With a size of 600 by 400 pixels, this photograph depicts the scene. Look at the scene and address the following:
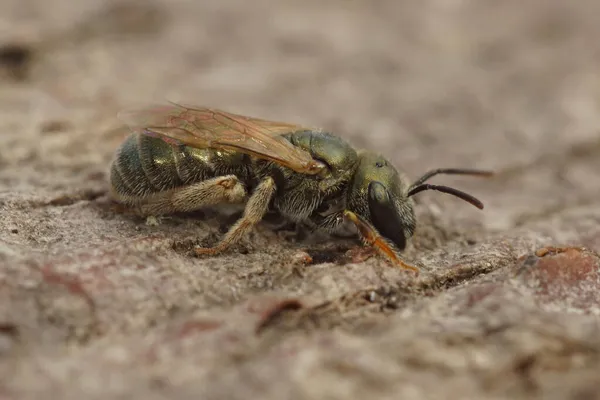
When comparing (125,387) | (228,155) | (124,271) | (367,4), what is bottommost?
(125,387)

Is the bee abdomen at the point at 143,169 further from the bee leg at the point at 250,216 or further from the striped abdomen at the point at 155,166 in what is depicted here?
the bee leg at the point at 250,216

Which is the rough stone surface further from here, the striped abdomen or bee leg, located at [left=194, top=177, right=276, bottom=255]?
the striped abdomen

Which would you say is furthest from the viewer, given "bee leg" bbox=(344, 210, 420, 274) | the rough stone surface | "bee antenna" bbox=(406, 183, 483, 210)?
"bee antenna" bbox=(406, 183, 483, 210)

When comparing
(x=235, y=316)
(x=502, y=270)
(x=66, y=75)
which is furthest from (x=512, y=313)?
(x=66, y=75)

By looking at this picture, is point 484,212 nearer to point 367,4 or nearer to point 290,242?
point 290,242

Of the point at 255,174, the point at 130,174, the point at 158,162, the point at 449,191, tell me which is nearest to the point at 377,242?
the point at 449,191

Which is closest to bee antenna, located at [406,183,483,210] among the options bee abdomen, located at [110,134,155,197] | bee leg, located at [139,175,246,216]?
bee leg, located at [139,175,246,216]

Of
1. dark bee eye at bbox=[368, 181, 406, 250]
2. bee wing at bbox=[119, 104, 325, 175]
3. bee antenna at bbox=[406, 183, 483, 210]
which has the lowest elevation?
dark bee eye at bbox=[368, 181, 406, 250]
